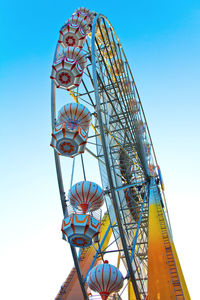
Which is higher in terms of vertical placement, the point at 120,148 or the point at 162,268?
the point at 120,148

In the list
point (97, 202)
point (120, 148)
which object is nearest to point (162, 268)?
point (97, 202)

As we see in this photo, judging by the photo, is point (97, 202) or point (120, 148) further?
point (120, 148)

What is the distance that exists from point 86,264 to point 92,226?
5805 mm

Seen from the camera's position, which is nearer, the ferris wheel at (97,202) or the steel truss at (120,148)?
the ferris wheel at (97,202)

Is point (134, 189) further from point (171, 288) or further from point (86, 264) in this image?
point (171, 288)

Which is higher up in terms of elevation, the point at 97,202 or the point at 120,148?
the point at 120,148

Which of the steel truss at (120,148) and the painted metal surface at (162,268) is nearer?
the painted metal surface at (162,268)

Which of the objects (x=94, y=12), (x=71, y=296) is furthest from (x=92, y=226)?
(x=94, y=12)

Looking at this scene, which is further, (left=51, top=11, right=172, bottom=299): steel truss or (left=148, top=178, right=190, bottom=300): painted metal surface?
(left=51, top=11, right=172, bottom=299): steel truss

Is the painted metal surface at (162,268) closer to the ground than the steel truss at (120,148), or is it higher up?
closer to the ground

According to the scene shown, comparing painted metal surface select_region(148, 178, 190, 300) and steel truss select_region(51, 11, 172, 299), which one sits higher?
steel truss select_region(51, 11, 172, 299)

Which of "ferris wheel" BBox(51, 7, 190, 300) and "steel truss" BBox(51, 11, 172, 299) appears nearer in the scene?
"ferris wheel" BBox(51, 7, 190, 300)

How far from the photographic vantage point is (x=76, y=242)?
26.4 feet

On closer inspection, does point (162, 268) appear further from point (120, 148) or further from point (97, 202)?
point (120, 148)
